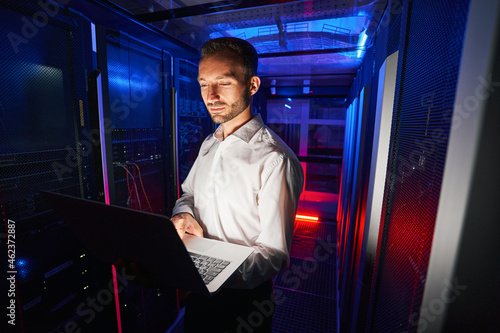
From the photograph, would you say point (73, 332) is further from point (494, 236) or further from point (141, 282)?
point (494, 236)

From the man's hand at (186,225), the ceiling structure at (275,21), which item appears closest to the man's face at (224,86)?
the ceiling structure at (275,21)

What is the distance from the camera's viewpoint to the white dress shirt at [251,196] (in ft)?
3.34

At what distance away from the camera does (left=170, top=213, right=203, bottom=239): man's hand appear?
1215 mm

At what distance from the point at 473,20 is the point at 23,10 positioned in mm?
1523

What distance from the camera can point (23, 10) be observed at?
102cm

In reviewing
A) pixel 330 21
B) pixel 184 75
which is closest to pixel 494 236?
pixel 330 21

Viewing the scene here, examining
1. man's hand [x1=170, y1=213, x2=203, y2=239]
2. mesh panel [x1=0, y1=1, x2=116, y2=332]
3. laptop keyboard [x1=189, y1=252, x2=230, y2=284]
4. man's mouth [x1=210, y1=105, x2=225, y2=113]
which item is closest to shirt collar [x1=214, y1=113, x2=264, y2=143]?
man's mouth [x1=210, y1=105, x2=225, y2=113]

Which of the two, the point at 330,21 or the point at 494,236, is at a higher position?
the point at 330,21

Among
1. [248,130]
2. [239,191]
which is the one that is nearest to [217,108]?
[248,130]

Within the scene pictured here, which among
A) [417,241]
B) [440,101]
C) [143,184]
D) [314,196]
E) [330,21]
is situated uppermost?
[330,21]

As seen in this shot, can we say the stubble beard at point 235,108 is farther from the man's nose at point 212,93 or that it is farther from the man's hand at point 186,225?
the man's hand at point 186,225

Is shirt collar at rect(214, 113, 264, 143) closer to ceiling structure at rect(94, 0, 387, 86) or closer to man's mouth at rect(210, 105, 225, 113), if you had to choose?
man's mouth at rect(210, 105, 225, 113)

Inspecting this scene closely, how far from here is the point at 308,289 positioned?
2.73 m

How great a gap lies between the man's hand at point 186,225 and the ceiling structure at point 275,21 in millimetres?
1108
